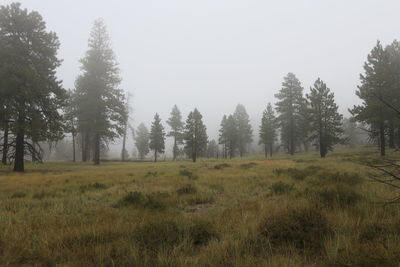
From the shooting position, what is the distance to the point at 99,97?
80.8ft

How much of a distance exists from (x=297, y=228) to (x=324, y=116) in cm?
2759

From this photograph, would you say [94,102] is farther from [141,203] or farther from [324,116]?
[324,116]

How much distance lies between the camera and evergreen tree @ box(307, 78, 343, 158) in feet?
85.1

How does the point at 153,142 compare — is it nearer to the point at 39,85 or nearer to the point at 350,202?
the point at 39,85

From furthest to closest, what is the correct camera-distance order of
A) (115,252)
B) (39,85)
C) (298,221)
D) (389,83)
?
(389,83)
(39,85)
(298,221)
(115,252)

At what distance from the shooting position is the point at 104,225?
332cm

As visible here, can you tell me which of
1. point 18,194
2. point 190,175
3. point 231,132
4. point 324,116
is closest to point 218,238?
point 18,194

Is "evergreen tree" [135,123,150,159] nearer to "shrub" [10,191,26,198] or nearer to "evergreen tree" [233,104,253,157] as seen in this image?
"evergreen tree" [233,104,253,157]

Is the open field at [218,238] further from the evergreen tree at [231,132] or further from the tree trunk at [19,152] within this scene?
the evergreen tree at [231,132]

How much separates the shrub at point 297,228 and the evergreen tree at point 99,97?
23074mm

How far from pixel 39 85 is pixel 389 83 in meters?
31.0

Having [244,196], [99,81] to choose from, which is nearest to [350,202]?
[244,196]

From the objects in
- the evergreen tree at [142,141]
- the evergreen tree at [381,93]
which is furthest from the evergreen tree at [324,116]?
the evergreen tree at [142,141]

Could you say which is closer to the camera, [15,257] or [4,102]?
[15,257]
